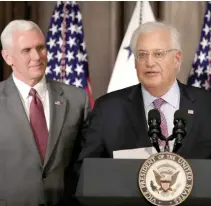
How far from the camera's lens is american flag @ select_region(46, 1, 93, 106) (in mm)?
4230

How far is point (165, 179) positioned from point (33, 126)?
95 cm

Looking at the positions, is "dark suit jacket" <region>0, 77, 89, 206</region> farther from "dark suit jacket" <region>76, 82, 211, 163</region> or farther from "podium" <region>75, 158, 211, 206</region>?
"podium" <region>75, 158, 211, 206</region>

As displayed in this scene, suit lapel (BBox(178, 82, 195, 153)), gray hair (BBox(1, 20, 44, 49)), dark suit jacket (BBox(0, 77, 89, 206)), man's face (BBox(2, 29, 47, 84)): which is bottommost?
dark suit jacket (BBox(0, 77, 89, 206))

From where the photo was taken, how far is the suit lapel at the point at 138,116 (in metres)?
2.20

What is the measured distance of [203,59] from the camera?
13.8 feet

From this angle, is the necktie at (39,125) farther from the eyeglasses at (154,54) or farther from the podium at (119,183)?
the podium at (119,183)

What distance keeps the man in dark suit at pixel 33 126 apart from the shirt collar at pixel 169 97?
38cm

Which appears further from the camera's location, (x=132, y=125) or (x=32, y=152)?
(x=32, y=152)

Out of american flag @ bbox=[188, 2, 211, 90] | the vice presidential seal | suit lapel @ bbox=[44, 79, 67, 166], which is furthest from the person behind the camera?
american flag @ bbox=[188, 2, 211, 90]

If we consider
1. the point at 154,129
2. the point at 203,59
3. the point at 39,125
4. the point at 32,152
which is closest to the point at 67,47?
the point at 203,59

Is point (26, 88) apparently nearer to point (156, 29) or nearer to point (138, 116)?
point (138, 116)

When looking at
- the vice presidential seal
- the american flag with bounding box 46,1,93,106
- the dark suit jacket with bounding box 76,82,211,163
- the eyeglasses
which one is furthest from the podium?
the american flag with bounding box 46,1,93,106

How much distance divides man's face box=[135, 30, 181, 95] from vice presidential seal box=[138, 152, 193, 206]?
632 millimetres

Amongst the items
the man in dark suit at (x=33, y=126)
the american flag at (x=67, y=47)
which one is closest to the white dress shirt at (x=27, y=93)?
the man in dark suit at (x=33, y=126)
